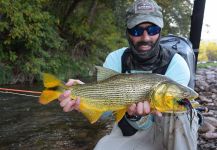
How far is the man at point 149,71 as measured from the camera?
4.27 metres

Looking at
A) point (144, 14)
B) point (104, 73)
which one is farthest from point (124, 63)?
point (104, 73)

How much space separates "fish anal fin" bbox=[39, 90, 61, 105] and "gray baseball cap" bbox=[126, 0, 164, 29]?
49.3 inches

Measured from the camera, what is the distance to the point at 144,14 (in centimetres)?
447

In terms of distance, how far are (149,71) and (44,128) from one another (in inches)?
190

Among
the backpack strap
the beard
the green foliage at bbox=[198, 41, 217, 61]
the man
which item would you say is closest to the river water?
the man

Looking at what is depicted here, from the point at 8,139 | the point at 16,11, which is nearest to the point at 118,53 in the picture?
the point at 8,139

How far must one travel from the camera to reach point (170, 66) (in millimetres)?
4508

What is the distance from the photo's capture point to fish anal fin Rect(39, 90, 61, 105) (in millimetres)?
3666

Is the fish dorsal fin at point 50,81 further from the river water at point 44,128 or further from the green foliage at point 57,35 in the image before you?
the green foliage at point 57,35

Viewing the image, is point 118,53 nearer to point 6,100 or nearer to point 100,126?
point 100,126

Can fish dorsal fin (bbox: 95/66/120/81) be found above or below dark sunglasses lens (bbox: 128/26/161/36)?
below

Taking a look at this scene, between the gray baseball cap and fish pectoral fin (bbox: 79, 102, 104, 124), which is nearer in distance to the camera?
fish pectoral fin (bbox: 79, 102, 104, 124)

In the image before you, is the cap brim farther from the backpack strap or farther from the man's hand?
the man's hand

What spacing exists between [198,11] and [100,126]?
10.5ft
